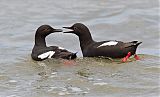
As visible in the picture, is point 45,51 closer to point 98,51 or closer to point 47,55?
point 47,55

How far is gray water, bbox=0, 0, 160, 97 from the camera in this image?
9867mm

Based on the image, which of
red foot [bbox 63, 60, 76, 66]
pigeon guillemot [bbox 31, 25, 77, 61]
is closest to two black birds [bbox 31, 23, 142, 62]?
pigeon guillemot [bbox 31, 25, 77, 61]

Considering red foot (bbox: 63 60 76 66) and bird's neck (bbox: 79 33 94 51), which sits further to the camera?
bird's neck (bbox: 79 33 94 51)

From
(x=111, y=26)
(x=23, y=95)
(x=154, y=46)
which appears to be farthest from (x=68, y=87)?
(x=111, y=26)

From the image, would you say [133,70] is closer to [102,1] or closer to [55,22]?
[55,22]

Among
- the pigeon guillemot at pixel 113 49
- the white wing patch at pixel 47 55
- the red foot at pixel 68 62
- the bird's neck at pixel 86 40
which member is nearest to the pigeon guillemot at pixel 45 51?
the white wing patch at pixel 47 55

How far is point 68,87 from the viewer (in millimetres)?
9961

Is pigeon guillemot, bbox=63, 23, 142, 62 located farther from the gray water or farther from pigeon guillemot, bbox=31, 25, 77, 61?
pigeon guillemot, bbox=31, 25, 77, 61

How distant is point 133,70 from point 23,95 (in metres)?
2.54

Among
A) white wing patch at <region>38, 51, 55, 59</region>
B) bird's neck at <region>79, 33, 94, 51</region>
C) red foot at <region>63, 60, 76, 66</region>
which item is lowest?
red foot at <region>63, 60, 76, 66</region>

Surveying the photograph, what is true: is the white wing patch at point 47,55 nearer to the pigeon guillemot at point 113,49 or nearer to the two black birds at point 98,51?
the two black birds at point 98,51

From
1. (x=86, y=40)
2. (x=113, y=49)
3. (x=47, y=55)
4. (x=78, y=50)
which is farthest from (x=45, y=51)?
(x=78, y=50)

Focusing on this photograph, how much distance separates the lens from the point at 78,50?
13883mm

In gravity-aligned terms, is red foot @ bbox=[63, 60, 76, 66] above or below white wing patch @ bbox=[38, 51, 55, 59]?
below
